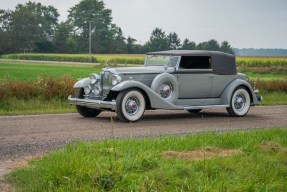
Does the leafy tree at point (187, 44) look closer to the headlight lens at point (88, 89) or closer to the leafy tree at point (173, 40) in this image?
Answer: the leafy tree at point (173, 40)

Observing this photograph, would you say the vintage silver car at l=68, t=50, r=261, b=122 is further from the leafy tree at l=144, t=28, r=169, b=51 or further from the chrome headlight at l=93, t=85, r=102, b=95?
the leafy tree at l=144, t=28, r=169, b=51

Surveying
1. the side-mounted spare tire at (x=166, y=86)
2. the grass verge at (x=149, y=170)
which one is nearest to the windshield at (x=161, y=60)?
the side-mounted spare tire at (x=166, y=86)

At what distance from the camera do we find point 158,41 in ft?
255

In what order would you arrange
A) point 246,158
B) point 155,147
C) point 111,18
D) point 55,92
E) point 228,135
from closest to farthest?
point 246,158 < point 155,147 < point 228,135 < point 55,92 < point 111,18

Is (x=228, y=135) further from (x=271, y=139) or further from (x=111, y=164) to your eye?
(x=111, y=164)

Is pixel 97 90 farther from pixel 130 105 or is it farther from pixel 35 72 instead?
pixel 35 72

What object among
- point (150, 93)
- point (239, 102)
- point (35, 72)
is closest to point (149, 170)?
point (150, 93)

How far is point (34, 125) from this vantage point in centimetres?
1127

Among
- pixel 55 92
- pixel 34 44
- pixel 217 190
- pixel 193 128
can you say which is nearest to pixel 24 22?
pixel 34 44

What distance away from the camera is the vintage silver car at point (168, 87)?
12.1 m

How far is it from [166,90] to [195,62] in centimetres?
140

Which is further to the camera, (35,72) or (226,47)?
(226,47)

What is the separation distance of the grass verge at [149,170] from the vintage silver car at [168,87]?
4.15 metres

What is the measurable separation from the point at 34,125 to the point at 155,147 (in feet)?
14.1
